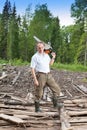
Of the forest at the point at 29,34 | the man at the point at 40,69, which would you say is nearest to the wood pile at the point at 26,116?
the man at the point at 40,69

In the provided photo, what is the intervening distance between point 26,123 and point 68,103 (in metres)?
2.96

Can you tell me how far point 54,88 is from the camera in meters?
10.4

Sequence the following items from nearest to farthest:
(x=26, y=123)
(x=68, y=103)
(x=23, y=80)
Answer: (x=26, y=123) < (x=68, y=103) < (x=23, y=80)

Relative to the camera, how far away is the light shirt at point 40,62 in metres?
9.95

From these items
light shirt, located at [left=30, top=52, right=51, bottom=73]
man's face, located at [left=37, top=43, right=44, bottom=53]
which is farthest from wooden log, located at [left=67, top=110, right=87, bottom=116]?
man's face, located at [left=37, top=43, right=44, bottom=53]

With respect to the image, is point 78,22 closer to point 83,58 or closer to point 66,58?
point 83,58

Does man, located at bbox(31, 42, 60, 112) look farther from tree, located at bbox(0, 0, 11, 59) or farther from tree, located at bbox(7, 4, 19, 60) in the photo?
tree, located at bbox(0, 0, 11, 59)

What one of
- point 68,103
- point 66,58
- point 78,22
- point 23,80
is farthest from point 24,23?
point 68,103

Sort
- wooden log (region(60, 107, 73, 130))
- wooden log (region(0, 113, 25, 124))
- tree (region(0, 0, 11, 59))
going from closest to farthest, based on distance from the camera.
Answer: wooden log (region(60, 107, 73, 130)) → wooden log (region(0, 113, 25, 124)) → tree (region(0, 0, 11, 59))

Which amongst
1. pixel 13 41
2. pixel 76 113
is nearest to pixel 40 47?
pixel 76 113

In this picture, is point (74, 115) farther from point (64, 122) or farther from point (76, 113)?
point (64, 122)

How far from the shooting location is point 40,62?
10.0m

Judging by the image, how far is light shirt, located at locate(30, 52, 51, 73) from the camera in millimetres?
9953

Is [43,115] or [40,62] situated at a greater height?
[40,62]
